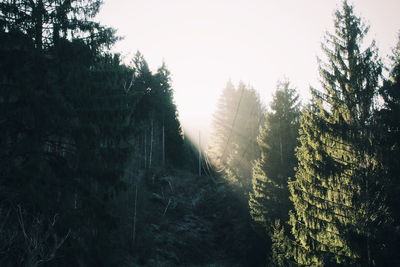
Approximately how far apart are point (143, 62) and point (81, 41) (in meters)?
29.8

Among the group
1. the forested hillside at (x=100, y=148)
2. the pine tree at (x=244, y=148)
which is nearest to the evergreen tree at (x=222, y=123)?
the pine tree at (x=244, y=148)

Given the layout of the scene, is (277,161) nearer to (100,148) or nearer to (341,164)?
(341,164)

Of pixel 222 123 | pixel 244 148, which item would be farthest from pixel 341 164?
pixel 222 123

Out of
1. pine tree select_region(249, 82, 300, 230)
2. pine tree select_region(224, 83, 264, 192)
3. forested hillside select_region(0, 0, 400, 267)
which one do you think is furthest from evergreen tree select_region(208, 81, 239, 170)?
forested hillside select_region(0, 0, 400, 267)

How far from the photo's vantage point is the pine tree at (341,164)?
8586mm

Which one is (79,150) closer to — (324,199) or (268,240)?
(324,199)

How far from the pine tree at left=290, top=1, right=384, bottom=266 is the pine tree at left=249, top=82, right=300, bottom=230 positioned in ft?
19.4

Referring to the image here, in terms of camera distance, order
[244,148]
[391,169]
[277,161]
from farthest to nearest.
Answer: [244,148] → [277,161] → [391,169]

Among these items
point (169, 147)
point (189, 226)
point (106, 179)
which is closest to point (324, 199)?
point (106, 179)

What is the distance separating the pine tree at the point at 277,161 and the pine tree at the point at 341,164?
591 cm

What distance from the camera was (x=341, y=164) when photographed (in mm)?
9117

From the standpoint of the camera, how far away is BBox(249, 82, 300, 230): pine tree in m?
15.9

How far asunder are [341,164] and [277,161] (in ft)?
25.1

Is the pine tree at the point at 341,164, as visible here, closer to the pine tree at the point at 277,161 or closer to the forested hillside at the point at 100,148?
the forested hillside at the point at 100,148
